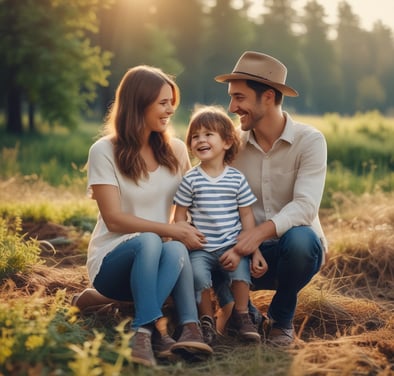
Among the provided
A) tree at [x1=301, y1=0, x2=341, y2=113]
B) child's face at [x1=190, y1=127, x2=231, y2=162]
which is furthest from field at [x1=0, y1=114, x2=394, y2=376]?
tree at [x1=301, y1=0, x2=341, y2=113]

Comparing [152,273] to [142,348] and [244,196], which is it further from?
[244,196]

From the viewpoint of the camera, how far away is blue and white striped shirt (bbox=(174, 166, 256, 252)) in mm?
3775

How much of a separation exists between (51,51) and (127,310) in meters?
12.7

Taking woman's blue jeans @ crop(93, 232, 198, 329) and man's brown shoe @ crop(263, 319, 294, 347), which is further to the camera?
man's brown shoe @ crop(263, 319, 294, 347)

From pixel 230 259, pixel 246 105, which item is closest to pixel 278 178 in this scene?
pixel 246 105

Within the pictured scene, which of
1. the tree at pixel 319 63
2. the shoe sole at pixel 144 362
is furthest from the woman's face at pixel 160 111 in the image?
the tree at pixel 319 63

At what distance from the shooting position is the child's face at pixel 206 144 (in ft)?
12.6

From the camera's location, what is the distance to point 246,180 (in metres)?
4.03

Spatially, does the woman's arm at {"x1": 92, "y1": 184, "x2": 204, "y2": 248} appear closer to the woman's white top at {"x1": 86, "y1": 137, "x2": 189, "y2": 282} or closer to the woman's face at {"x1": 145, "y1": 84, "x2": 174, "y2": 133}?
the woman's white top at {"x1": 86, "y1": 137, "x2": 189, "y2": 282}

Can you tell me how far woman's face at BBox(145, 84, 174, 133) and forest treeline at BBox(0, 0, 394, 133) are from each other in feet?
11.4

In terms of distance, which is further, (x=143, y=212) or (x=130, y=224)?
(x=143, y=212)

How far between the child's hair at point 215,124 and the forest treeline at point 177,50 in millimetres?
3382

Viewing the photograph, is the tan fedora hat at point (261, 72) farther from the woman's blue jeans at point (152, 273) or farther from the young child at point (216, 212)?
the woman's blue jeans at point (152, 273)

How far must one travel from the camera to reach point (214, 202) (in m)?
3.79
